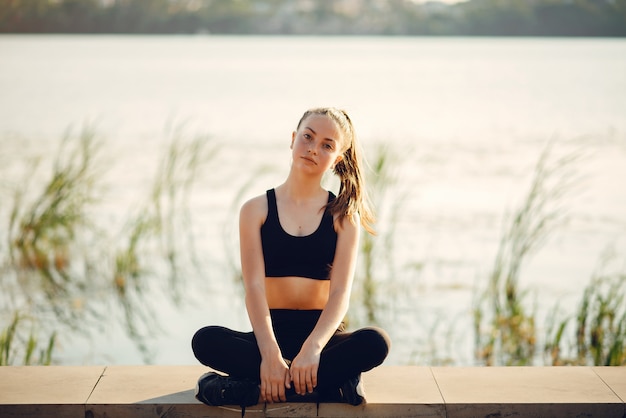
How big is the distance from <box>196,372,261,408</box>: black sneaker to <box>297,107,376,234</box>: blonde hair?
1.97 ft

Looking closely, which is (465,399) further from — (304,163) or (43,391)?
(43,391)

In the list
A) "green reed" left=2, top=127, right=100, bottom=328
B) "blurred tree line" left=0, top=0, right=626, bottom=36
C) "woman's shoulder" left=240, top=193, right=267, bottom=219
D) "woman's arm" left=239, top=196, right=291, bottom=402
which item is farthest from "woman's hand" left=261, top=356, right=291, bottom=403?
"blurred tree line" left=0, top=0, right=626, bottom=36

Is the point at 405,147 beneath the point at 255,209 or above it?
above

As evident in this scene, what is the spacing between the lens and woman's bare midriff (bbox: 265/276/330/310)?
288 centimetres

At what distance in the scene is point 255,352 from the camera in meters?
2.73

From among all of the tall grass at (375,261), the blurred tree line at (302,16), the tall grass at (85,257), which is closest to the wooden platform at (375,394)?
the tall grass at (85,257)

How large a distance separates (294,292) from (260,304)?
6.3 inches

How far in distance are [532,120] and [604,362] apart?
11294 mm

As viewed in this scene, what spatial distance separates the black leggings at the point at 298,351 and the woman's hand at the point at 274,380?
69 mm

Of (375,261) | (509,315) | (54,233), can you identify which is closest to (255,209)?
(509,315)

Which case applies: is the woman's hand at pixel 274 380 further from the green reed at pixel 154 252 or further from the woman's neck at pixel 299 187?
the green reed at pixel 154 252

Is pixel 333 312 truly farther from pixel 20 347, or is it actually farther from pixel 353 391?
pixel 20 347

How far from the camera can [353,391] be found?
8.68ft

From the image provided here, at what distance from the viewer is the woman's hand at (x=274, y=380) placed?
2.64 m
